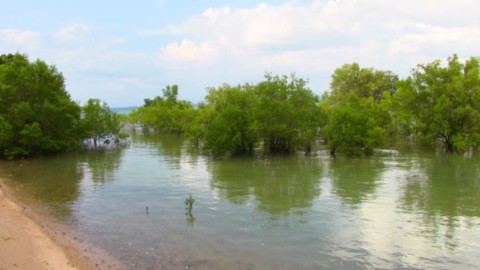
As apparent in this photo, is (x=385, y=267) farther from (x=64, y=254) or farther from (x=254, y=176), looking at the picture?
(x=254, y=176)

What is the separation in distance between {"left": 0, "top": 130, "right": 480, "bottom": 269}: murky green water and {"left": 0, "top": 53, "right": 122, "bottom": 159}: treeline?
3550mm

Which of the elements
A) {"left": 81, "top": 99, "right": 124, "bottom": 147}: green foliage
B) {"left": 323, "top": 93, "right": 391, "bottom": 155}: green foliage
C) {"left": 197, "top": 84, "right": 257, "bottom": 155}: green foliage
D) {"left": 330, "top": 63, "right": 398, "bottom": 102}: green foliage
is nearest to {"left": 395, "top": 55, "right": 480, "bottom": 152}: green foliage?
{"left": 323, "top": 93, "right": 391, "bottom": 155}: green foliage

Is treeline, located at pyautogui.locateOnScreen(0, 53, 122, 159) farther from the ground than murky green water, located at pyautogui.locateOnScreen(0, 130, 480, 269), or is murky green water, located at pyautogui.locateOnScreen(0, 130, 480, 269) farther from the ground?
treeline, located at pyautogui.locateOnScreen(0, 53, 122, 159)

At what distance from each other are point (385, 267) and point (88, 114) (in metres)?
43.0

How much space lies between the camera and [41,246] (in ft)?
43.2

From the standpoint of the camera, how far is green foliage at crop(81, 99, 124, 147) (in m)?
48.0

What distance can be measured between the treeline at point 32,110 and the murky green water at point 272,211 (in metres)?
3.55

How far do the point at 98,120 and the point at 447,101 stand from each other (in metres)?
38.4

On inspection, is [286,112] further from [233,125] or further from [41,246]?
[41,246]

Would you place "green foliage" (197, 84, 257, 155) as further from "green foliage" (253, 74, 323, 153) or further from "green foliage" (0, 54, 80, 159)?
"green foliage" (0, 54, 80, 159)

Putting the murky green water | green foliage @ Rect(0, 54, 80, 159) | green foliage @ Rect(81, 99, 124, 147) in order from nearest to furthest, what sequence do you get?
the murky green water, green foliage @ Rect(0, 54, 80, 159), green foliage @ Rect(81, 99, 124, 147)

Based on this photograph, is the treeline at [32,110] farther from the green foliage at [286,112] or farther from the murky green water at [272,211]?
the green foliage at [286,112]

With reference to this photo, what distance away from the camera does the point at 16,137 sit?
36.7 meters

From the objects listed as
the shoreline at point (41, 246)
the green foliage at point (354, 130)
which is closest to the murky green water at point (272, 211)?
the shoreline at point (41, 246)
